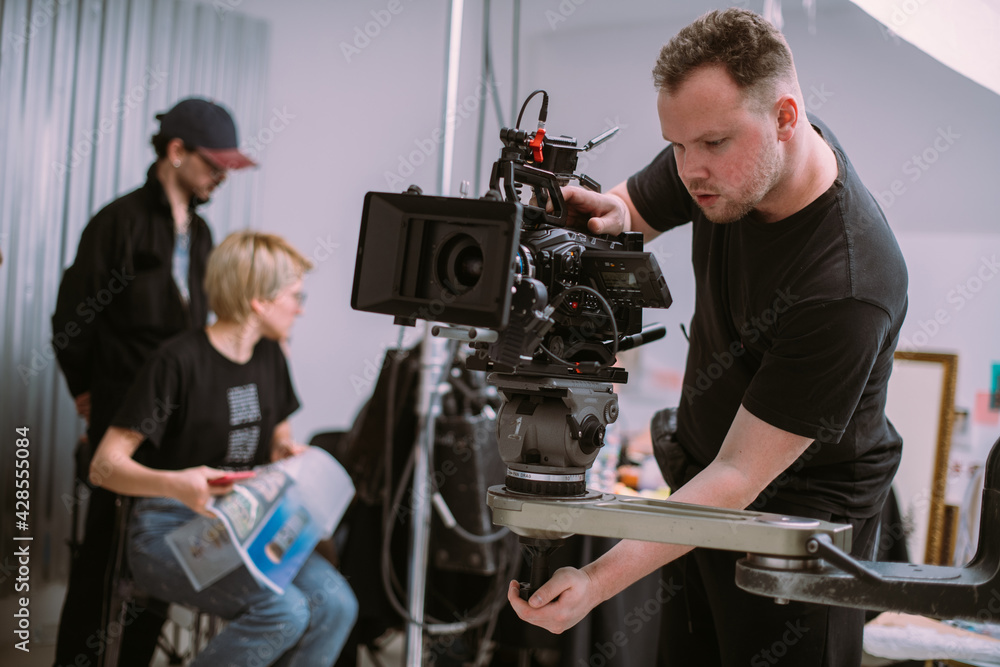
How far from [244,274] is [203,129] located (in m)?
0.52

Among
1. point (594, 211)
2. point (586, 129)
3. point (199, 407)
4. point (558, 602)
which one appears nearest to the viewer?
point (558, 602)

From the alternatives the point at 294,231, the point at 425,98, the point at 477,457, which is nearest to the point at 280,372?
the point at 477,457

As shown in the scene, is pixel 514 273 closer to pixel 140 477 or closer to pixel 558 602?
pixel 558 602

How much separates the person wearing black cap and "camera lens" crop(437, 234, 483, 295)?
5.43 ft

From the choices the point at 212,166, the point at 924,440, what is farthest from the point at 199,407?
the point at 924,440

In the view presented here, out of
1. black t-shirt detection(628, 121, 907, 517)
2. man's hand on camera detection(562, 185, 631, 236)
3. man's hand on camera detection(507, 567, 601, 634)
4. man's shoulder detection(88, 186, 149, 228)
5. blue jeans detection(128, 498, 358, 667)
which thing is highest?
man's shoulder detection(88, 186, 149, 228)

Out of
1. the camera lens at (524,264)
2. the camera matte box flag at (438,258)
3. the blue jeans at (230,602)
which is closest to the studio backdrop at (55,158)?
the blue jeans at (230,602)

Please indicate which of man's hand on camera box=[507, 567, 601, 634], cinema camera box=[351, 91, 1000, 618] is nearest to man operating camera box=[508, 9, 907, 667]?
man's hand on camera box=[507, 567, 601, 634]

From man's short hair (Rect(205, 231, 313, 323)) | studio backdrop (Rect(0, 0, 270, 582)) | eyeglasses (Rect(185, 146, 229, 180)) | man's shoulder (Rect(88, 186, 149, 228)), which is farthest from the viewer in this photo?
studio backdrop (Rect(0, 0, 270, 582))

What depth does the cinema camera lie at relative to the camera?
838mm

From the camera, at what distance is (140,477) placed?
6.13ft

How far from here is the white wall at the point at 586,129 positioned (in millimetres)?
2232

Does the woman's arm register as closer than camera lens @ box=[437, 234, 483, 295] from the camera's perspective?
No

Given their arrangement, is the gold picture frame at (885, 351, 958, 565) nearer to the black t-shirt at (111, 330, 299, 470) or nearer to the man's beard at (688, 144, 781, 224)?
the man's beard at (688, 144, 781, 224)
